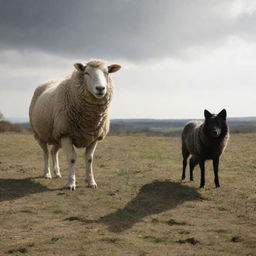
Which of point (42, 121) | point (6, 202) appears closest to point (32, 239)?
point (6, 202)

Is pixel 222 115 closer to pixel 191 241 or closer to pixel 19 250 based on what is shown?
pixel 191 241

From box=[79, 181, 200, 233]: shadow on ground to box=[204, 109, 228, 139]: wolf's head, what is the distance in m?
1.54

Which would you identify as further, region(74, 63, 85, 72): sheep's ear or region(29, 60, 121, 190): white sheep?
region(74, 63, 85, 72): sheep's ear

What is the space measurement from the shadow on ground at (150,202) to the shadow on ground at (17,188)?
2665mm

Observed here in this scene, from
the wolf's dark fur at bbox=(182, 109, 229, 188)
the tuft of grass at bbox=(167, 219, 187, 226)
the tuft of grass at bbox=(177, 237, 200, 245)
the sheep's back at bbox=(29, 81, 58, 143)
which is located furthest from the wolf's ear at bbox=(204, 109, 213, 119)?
the tuft of grass at bbox=(177, 237, 200, 245)

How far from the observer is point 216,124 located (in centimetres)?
979

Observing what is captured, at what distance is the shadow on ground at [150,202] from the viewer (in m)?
7.23

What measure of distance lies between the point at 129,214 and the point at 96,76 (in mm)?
3417

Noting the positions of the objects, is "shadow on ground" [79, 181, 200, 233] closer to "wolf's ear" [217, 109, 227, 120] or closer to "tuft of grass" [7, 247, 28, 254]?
"tuft of grass" [7, 247, 28, 254]

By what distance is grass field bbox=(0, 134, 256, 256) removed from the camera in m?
5.85

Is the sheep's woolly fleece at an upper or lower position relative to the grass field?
upper

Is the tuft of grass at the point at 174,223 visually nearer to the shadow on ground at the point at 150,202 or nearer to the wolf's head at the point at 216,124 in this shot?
the shadow on ground at the point at 150,202

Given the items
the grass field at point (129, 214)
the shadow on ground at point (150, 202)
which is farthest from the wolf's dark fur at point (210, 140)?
the shadow on ground at point (150, 202)

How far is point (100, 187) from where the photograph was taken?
33.8 feet
